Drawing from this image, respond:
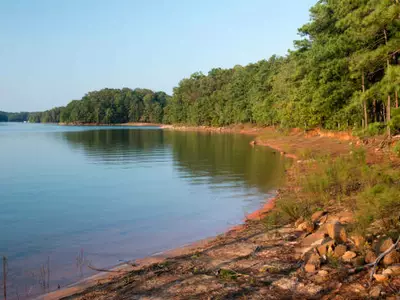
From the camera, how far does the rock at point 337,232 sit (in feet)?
22.4

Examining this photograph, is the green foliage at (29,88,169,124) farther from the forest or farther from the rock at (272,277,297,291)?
the rock at (272,277,297,291)

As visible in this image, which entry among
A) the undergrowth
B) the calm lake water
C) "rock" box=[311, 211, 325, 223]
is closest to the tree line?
the undergrowth

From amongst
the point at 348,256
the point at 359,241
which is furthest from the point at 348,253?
the point at 359,241

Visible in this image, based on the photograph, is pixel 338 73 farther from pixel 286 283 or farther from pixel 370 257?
pixel 286 283

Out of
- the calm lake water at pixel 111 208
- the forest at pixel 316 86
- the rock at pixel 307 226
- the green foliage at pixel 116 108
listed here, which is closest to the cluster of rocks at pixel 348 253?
the rock at pixel 307 226

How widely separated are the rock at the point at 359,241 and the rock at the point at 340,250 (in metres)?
0.27

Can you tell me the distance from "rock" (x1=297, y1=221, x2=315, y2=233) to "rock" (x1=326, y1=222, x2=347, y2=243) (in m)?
1.23

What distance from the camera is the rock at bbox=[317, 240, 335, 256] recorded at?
6.37 meters

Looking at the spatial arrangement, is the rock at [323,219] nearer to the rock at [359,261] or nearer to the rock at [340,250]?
the rock at [340,250]

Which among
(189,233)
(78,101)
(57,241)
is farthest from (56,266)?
(78,101)

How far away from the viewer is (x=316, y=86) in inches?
1113

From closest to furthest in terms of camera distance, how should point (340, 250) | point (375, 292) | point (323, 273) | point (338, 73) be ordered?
point (375, 292) → point (323, 273) → point (340, 250) → point (338, 73)

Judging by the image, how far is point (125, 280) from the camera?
684 centimetres

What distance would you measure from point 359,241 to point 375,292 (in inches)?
65.3
